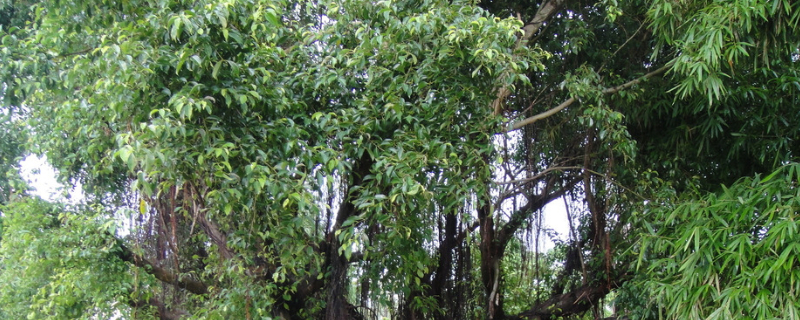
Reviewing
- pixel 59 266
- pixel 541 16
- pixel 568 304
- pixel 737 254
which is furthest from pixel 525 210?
pixel 59 266

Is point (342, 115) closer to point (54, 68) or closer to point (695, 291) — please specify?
point (54, 68)

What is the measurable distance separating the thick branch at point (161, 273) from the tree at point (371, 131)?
13 mm

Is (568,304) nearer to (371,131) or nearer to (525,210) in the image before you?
(525,210)

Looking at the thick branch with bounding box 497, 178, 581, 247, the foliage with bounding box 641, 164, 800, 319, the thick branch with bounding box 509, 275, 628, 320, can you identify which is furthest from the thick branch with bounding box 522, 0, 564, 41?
the thick branch with bounding box 509, 275, 628, 320

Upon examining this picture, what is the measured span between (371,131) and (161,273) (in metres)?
1.67

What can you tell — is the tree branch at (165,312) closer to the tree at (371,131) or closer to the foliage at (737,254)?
the tree at (371,131)

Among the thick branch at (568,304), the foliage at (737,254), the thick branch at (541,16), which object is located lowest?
the foliage at (737,254)

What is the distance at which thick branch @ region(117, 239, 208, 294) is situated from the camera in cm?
308

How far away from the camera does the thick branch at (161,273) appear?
308 cm

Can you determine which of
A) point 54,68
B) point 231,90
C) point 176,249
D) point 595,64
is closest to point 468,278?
point 595,64

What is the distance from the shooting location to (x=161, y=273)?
11.0 feet

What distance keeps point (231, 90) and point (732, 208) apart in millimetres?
1944

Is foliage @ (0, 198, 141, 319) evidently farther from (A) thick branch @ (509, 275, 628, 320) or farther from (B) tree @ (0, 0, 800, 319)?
(A) thick branch @ (509, 275, 628, 320)

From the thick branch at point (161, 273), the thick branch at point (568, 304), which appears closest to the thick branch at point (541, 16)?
the thick branch at point (568, 304)
